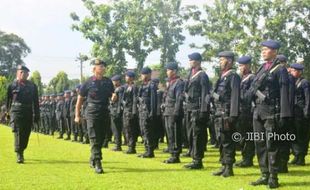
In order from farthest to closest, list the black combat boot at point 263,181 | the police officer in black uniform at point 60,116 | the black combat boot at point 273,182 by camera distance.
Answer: the police officer in black uniform at point 60,116 → the black combat boot at point 263,181 → the black combat boot at point 273,182

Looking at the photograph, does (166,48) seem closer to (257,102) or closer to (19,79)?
(19,79)

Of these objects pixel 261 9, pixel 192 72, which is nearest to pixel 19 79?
pixel 192 72

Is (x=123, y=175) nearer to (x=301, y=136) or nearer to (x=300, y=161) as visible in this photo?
(x=300, y=161)

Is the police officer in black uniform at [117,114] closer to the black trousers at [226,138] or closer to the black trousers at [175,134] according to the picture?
the black trousers at [175,134]


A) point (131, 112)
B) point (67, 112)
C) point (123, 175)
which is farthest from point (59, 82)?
point (123, 175)

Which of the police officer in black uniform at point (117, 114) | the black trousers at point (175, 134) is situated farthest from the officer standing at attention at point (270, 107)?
the police officer in black uniform at point (117, 114)

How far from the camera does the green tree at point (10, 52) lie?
93188mm

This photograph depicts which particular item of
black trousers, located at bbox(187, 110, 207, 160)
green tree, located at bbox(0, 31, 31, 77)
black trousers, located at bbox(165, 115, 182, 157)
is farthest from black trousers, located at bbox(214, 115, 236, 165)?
green tree, located at bbox(0, 31, 31, 77)

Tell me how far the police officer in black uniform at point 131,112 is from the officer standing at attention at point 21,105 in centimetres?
282

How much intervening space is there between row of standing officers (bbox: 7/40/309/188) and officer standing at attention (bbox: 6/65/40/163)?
0.02 meters

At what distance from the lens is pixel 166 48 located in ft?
141

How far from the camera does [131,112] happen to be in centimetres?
1412

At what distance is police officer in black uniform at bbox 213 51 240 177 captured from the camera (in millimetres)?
8941

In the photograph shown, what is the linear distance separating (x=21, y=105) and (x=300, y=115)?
6398mm
